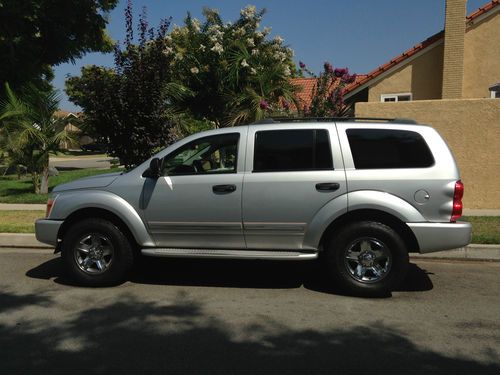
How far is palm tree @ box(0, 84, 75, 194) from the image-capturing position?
1334 cm

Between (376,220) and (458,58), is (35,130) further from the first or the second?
(458,58)

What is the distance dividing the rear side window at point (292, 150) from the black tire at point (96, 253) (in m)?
1.76

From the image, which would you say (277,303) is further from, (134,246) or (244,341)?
(134,246)

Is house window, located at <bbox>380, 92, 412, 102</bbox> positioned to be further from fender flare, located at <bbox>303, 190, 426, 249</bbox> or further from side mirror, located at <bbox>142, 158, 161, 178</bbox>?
side mirror, located at <bbox>142, 158, 161, 178</bbox>

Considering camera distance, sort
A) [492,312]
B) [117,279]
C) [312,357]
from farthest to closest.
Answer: [117,279] → [492,312] → [312,357]

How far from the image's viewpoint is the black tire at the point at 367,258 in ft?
18.0

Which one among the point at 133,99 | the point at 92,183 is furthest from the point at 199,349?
the point at 133,99

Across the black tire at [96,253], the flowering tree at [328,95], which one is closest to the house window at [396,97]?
the flowering tree at [328,95]

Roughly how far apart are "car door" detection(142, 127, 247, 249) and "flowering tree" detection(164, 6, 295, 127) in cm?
946

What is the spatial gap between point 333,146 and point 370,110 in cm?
556

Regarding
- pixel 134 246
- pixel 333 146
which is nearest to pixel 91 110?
pixel 134 246

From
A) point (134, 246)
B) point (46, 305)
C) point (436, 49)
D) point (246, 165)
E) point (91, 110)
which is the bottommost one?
point (46, 305)

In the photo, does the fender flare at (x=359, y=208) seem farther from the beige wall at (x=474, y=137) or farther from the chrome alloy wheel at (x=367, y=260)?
the beige wall at (x=474, y=137)

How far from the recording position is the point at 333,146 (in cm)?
571
